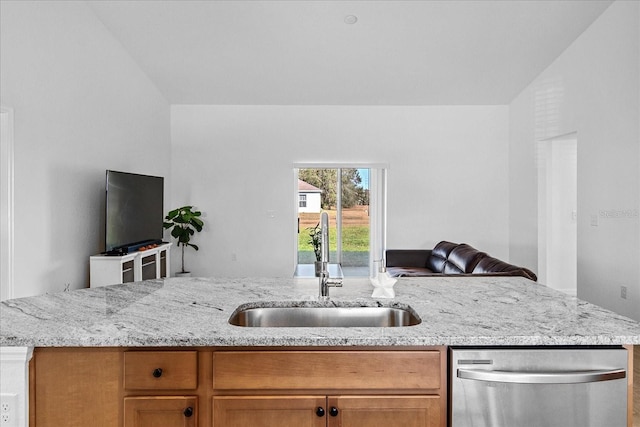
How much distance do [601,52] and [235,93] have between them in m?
4.50

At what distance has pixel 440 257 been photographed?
5977 mm

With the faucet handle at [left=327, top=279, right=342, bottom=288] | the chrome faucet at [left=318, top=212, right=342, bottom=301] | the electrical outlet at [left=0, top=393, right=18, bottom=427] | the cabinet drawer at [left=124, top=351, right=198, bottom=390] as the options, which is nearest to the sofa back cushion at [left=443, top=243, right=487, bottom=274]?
the faucet handle at [left=327, top=279, right=342, bottom=288]

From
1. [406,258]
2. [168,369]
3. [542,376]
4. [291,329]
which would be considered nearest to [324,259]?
[291,329]

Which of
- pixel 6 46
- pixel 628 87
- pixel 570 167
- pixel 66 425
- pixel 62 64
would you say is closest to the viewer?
pixel 66 425

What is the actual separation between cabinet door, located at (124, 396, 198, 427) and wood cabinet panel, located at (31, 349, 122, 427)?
40mm

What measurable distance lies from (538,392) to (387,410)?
43 cm

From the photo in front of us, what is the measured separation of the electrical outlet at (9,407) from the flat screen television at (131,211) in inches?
119

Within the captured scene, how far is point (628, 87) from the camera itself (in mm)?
4184

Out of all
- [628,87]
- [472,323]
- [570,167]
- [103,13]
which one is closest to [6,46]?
[103,13]

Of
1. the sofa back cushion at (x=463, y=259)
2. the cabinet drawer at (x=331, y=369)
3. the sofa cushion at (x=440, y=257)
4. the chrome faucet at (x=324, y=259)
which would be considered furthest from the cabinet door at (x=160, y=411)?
the sofa cushion at (x=440, y=257)

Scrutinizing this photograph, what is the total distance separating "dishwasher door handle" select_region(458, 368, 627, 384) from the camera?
1.31 meters

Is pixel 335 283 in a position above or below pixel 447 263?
above

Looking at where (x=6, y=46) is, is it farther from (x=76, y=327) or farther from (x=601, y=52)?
(x=601, y=52)

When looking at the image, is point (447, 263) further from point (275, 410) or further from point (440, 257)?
point (275, 410)
